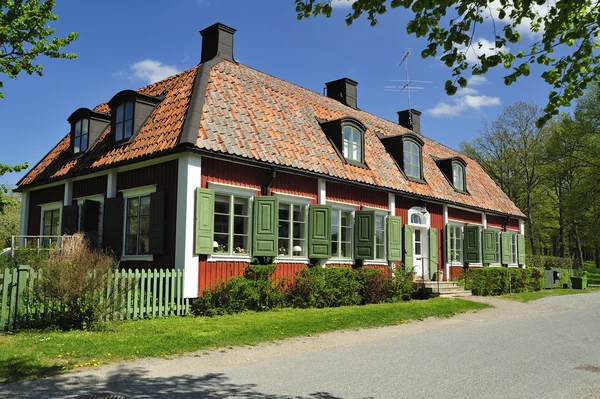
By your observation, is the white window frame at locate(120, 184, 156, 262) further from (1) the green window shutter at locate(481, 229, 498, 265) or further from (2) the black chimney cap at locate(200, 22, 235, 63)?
(1) the green window shutter at locate(481, 229, 498, 265)

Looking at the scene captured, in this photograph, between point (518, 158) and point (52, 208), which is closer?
point (52, 208)

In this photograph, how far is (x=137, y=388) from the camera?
6.02 m

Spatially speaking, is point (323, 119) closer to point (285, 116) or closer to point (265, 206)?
point (285, 116)

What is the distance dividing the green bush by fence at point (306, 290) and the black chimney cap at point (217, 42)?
25.6ft

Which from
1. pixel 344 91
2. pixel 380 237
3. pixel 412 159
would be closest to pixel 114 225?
pixel 380 237

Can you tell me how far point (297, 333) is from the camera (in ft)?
34.1

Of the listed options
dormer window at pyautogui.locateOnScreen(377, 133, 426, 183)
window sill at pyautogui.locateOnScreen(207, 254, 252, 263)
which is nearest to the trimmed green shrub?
window sill at pyautogui.locateOnScreen(207, 254, 252, 263)

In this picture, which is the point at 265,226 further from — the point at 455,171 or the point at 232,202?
the point at 455,171

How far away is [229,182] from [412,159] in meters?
9.75

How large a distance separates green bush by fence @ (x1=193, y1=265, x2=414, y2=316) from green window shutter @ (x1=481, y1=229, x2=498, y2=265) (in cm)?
742

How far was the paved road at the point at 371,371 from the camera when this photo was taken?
6039 millimetres

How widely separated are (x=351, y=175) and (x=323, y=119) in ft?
8.71

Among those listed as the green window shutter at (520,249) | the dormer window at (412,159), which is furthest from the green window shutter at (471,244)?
the green window shutter at (520,249)

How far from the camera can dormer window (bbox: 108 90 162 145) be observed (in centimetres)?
1530
